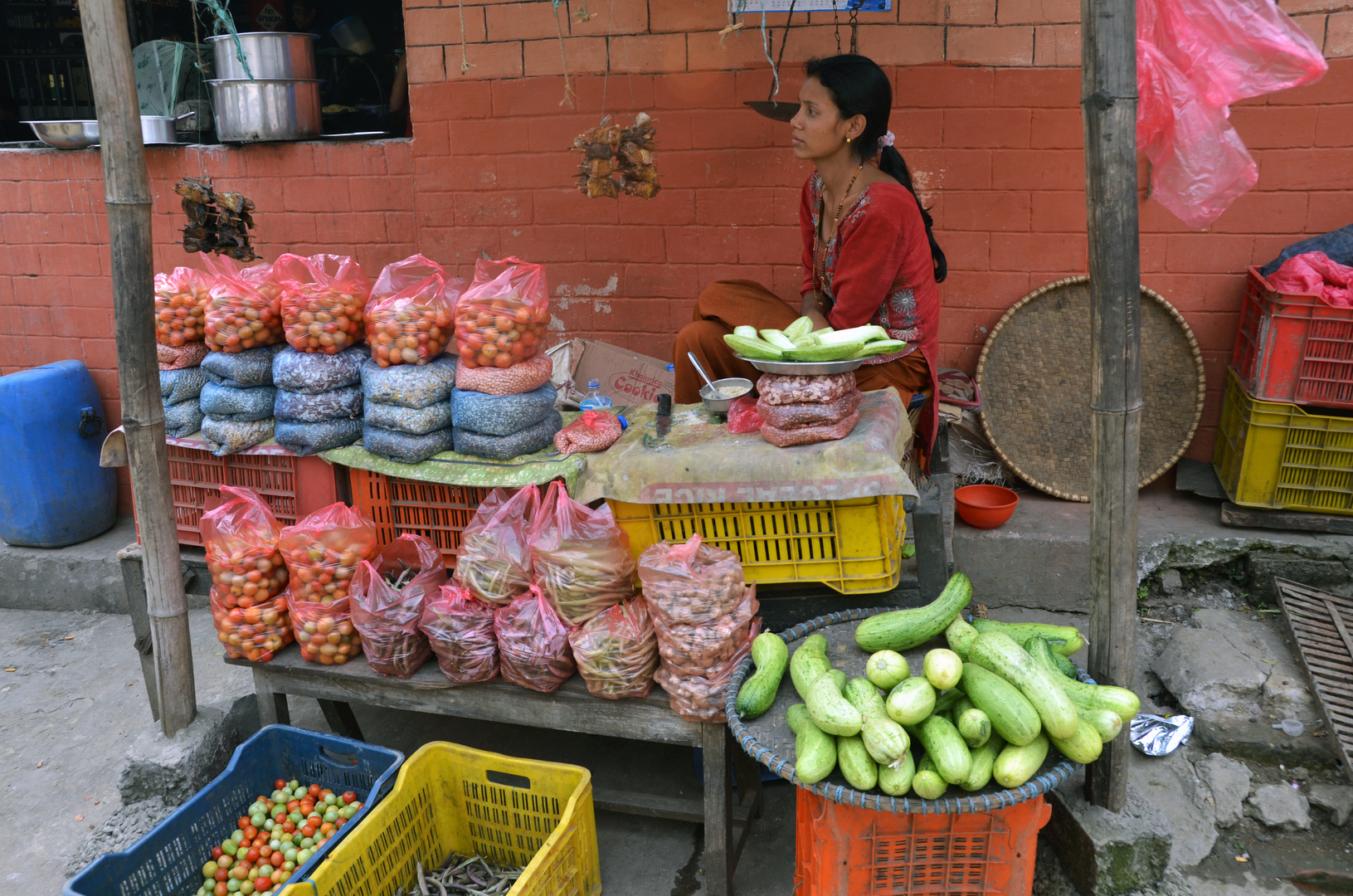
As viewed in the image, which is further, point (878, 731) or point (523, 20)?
point (523, 20)

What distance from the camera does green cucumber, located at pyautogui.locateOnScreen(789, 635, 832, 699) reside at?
2484mm

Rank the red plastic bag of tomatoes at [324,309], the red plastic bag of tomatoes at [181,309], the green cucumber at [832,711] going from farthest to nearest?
the red plastic bag of tomatoes at [181,309], the red plastic bag of tomatoes at [324,309], the green cucumber at [832,711]

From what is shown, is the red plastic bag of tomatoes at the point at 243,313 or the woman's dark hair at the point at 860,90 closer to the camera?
the red plastic bag of tomatoes at the point at 243,313

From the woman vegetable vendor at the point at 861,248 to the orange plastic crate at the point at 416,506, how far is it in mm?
A: 1079

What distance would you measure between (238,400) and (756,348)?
6.23 ft

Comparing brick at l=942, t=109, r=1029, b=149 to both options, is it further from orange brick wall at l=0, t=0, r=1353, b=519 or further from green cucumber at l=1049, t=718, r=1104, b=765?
green cucumber at l=1049, t=718, r=1104, b=765

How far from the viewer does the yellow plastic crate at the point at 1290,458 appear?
4102 millimetres

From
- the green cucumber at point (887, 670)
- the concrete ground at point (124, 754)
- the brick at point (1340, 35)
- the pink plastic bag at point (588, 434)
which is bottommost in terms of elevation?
the concrete ground at point (124, 754)

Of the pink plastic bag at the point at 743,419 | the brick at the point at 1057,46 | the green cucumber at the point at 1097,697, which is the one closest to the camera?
the green cucumber at the point at 1097,697

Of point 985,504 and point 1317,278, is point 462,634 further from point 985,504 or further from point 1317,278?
point 1317,278

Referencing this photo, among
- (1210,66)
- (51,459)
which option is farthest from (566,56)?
(51,459)

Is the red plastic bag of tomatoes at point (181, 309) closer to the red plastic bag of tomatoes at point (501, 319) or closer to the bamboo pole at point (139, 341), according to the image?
the bamboo pole at point (139, 341)

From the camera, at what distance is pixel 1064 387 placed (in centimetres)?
473

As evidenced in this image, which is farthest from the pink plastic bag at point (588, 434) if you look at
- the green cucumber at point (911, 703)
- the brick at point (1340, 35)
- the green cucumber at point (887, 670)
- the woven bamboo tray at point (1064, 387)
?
the brick at point (1340, 35)
